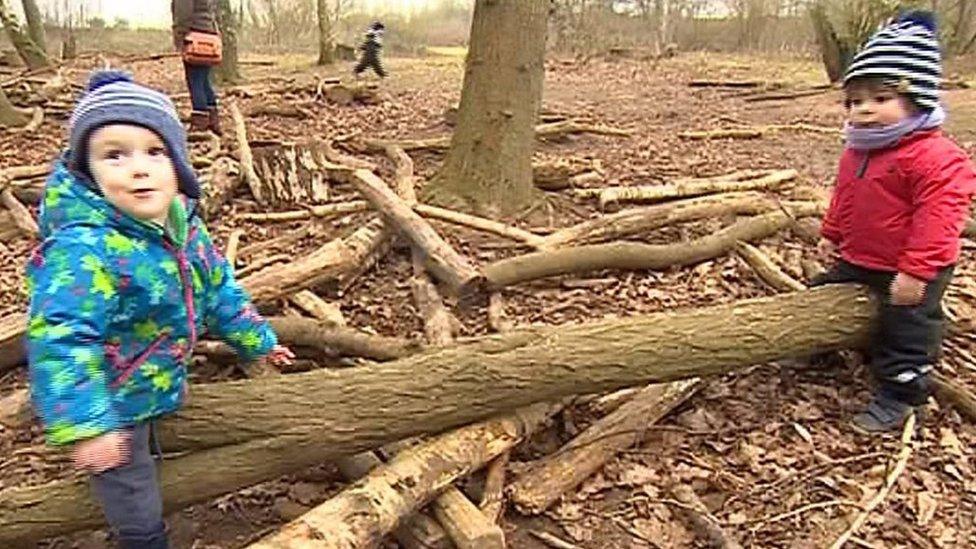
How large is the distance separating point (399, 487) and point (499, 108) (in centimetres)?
323

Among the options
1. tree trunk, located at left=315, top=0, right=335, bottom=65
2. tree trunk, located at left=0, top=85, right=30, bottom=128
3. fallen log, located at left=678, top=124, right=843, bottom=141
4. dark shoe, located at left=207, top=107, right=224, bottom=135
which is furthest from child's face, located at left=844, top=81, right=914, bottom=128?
tree trunk, located at left=315, top=0, right=335, bottom=65

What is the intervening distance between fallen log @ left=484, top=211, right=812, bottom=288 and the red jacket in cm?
118

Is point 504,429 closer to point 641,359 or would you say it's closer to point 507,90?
point 641,359

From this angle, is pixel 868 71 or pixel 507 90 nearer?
pixel 868 71

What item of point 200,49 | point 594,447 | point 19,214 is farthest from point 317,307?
point 200,49

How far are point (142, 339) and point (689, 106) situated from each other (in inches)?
413

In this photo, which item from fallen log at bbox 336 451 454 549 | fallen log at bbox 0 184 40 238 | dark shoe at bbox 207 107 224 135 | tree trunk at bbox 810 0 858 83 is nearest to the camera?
fallen log at bbox 336 451 454 549

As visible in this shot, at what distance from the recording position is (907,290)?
Result: 3439 millimetres

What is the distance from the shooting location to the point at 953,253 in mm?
3438

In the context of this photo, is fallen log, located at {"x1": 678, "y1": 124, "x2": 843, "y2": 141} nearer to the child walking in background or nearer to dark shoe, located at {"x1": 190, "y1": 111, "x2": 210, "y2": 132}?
Result: dark shoe, located at {"x1": 190, "y1": 111, "x2": 210, "y2": 132}

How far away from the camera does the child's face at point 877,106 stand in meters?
3.47

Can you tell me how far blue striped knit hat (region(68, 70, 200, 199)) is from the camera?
2.46 metres

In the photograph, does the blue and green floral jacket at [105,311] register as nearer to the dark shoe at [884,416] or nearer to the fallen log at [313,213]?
the dark shoe at [884,416]

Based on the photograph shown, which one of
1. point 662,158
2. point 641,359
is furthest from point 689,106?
point 641,359
